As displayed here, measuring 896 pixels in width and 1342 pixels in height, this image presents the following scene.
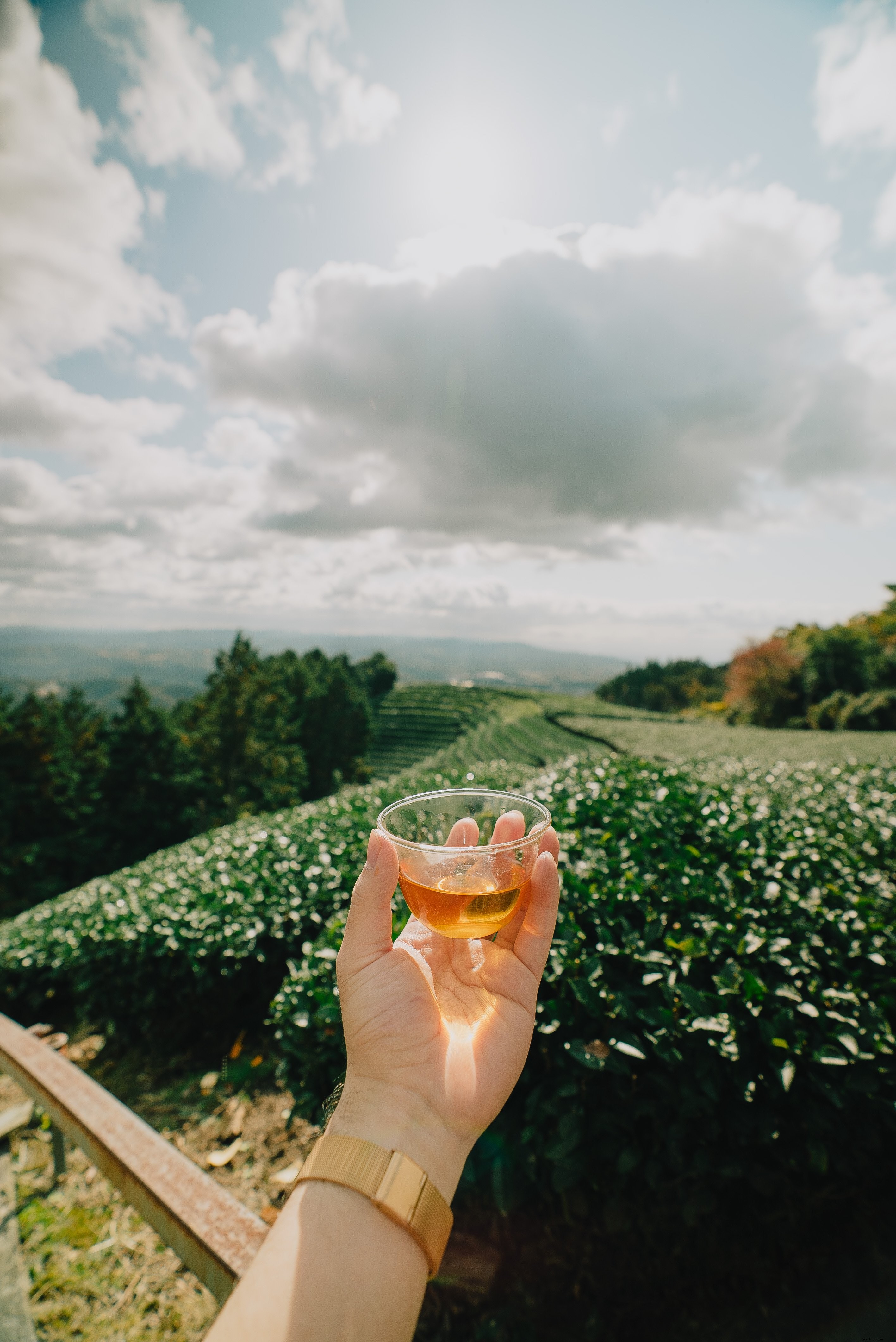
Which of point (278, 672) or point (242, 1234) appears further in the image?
point (278, 672)

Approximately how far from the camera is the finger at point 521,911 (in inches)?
63.9

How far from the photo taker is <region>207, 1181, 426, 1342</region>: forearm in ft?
2.98

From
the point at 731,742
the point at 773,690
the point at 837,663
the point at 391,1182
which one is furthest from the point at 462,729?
the point at 391,1182

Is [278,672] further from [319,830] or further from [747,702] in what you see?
[319,830]

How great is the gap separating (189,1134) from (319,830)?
6.86 ft

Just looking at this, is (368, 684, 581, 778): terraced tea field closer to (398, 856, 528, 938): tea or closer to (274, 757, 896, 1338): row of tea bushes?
(274, 757, 896, 1338): row of tea bushes

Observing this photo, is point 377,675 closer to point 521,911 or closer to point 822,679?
point 822,679

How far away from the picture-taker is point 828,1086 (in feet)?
6.14

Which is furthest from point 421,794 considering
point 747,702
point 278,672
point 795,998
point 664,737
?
point 278,672

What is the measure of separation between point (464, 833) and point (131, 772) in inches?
1159

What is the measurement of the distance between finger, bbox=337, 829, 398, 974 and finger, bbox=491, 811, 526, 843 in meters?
0.36

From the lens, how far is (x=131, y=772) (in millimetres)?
26391

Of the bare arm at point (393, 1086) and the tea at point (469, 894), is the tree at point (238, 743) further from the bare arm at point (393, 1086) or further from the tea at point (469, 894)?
the tea at point (469, 894)

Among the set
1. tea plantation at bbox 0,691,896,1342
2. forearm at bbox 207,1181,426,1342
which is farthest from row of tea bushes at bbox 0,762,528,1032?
forearm at bbox 207,1181,426,1342
